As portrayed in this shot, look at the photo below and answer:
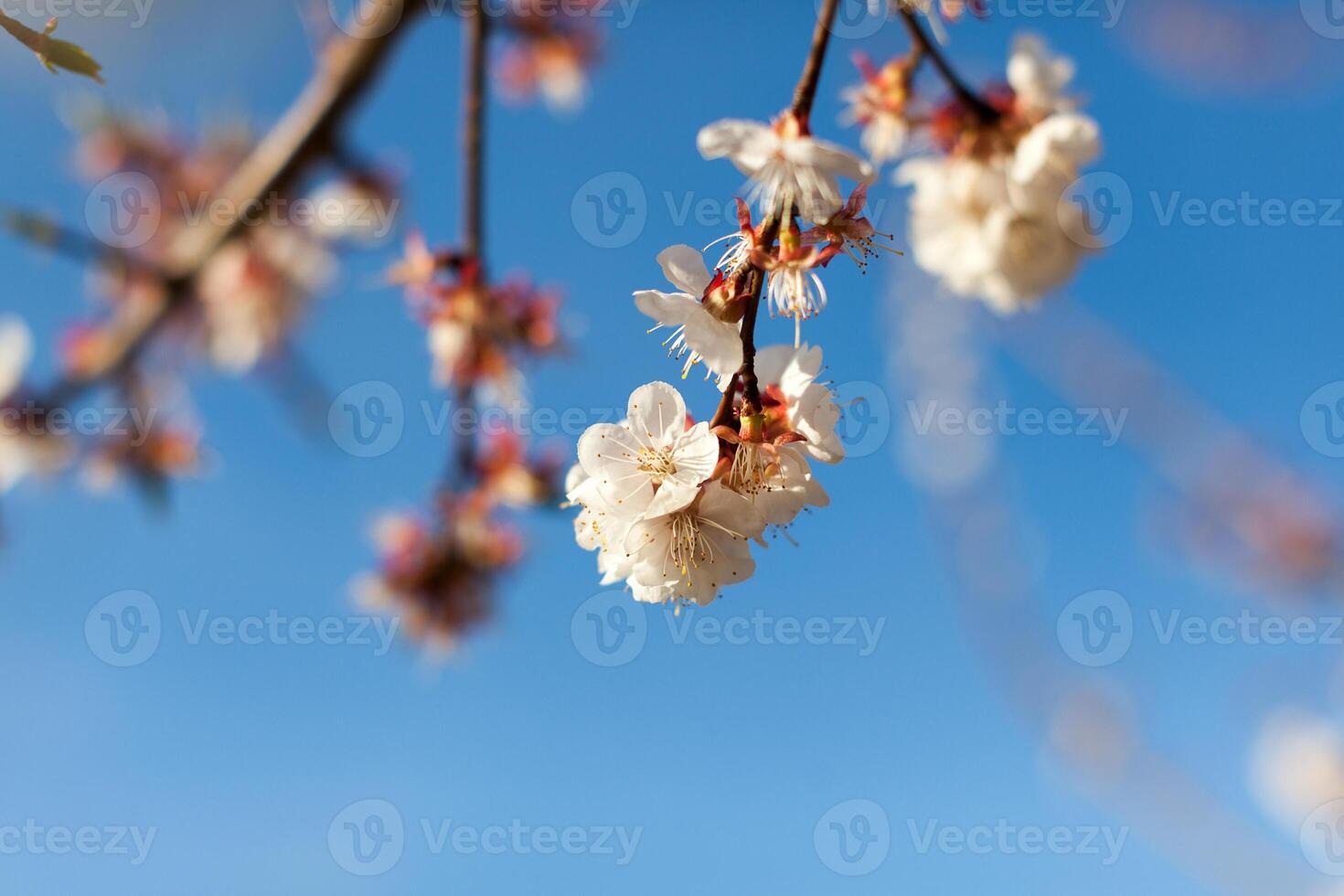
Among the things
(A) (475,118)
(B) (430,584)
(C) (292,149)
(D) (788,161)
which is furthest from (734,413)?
(B) (430,584)

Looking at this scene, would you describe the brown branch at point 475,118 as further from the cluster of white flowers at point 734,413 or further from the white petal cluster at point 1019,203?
the cluster of white flowers at point 734,413

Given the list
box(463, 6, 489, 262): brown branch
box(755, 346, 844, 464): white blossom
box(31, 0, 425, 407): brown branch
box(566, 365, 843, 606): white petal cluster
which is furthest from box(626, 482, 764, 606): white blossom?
box(31, 0, 425, 407): brown branch

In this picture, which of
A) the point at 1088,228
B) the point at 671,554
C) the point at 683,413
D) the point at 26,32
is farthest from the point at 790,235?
the point at 1088,228

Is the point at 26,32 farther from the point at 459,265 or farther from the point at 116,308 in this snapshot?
the point at 116,308

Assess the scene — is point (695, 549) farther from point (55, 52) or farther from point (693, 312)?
point (55, 52)

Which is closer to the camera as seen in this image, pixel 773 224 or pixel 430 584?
pixel 773 224

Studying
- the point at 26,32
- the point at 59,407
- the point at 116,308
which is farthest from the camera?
the point at 116,308
